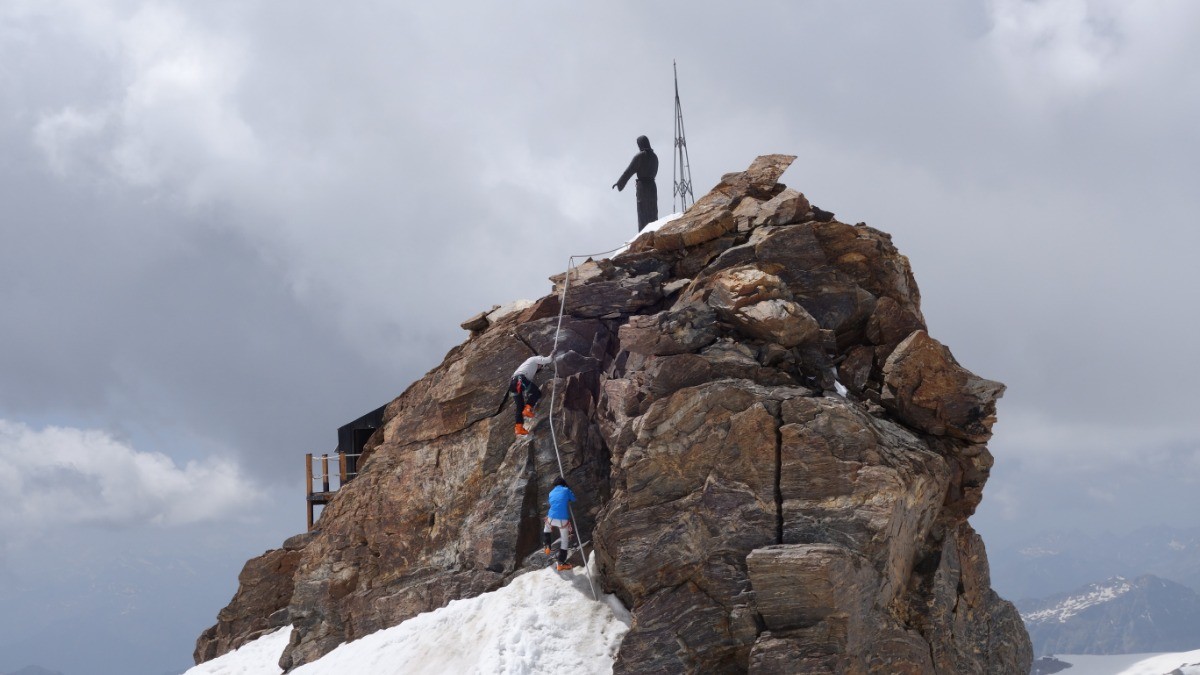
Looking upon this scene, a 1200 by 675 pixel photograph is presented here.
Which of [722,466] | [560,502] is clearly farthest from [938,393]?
[560,502]

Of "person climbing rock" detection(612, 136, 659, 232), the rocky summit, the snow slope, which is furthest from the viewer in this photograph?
"person climbing rock" detection(612, 136, 659, 232)

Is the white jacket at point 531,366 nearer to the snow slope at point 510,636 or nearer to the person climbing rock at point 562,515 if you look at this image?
the person climbing rock at point 562,515

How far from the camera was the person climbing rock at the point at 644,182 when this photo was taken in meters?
34.6

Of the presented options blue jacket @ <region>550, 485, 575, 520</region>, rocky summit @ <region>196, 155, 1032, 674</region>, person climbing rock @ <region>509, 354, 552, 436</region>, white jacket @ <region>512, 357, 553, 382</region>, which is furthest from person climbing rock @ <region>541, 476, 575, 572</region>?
white jacket @ <region>512, 357, 553, 382</region>

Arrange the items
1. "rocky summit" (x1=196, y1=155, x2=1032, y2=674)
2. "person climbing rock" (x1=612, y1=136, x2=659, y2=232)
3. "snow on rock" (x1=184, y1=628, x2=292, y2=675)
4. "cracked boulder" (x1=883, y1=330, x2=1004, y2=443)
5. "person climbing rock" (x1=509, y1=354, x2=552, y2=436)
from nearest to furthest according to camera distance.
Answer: "rocky summit" (x1=196, y1=155, x2=1032, y2=674), "cracked boulder" (x1=883, y1=330, x2=1004, y2=443), "person climbing rock" (x1=509, y1=354, x2=552, y2=436), "snow on rock" (x1=184, y1=628, x2=292, y2=675), "person climbing rock" (x1=612, y1=136, x2=659, y2=232)

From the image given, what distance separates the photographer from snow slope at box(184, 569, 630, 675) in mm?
21781

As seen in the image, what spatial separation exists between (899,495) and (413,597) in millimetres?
14047

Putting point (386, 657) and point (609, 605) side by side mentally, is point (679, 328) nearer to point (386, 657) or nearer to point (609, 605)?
point (609, 605)

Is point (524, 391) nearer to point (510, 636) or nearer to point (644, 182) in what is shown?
point (510, 636)

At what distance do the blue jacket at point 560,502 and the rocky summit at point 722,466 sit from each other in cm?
135

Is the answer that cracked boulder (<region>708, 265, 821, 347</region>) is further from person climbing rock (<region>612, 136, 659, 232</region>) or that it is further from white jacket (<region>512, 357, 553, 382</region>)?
person climbing rock (<region>612, 136, 659, 232</region>)

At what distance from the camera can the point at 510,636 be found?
2239cm

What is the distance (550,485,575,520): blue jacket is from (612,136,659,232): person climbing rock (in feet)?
43.0

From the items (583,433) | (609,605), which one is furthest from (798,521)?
(583,433)
